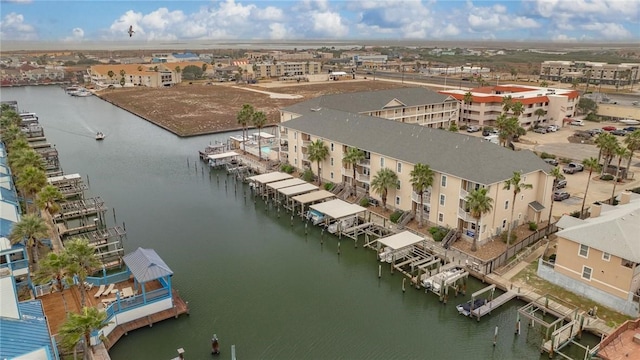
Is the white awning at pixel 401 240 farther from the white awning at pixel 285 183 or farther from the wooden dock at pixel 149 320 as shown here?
the wooden dock at pixel 149 320

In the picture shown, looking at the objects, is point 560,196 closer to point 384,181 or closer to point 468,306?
point 384,181

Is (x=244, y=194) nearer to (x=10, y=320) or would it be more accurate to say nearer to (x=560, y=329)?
(x=10, y=320)

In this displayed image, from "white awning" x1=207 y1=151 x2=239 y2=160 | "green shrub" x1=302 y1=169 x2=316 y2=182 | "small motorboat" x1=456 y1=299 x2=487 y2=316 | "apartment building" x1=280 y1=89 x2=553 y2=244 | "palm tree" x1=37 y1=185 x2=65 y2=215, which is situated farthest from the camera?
"white awning" x1=207 y1=151 x2=239 y2=160

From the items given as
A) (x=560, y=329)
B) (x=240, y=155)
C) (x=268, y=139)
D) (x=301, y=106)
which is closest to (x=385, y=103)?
(x=301, y=106)

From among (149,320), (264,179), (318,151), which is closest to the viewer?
(149,320)

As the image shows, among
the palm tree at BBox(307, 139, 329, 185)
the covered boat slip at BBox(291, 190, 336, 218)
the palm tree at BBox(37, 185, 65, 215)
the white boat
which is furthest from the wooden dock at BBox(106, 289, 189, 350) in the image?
the palm tree at BBox(307, 139, 329, 185)

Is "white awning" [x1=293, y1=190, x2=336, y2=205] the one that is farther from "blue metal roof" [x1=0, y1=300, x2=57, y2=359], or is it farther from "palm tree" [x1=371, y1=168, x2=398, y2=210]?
"blue metal roof" [x1=0, y1=300, x2=57, y2=359]

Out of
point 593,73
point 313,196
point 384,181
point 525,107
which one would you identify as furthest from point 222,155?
point 593,73
